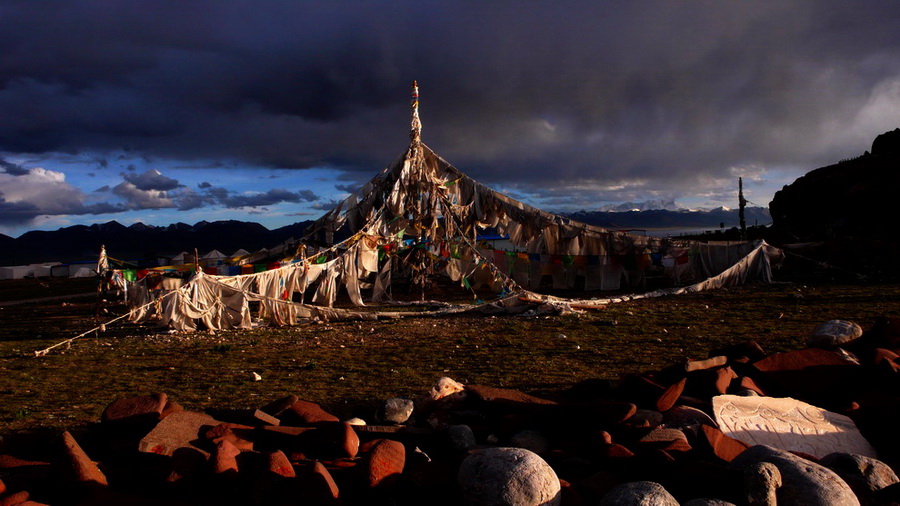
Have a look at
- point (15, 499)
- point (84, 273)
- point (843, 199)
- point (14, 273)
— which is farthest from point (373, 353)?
point (14, 273)

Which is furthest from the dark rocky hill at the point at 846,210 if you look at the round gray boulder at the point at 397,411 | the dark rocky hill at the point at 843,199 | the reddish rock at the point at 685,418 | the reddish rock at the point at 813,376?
the round gray boulder at the point at 397,411

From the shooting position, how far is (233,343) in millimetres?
11992

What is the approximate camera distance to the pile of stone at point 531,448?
3.91 meters

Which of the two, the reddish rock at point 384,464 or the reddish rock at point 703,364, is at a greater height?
the reddish rock at point 703,364

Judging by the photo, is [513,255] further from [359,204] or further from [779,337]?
[779,337]

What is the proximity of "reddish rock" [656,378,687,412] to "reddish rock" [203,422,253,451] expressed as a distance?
12.4ft

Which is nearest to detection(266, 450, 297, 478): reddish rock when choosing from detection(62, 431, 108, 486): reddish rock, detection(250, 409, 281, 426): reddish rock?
detection(250, 409, 281, 426): reddish rock

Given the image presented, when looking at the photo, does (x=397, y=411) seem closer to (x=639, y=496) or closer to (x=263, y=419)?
(x=263, y=419)

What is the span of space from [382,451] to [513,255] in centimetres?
1696

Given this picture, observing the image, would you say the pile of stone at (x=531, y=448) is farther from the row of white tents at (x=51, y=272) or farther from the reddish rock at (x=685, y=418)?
the row of white tents at (x=51, y=272)

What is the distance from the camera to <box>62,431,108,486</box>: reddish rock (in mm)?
4059

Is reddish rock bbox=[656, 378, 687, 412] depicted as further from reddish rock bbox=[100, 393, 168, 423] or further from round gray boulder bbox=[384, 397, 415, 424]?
reddish rock bbox=[100, 393, 168, 423]

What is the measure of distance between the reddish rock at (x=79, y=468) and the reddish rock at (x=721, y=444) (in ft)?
14.8

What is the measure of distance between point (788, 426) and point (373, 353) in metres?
6.82
